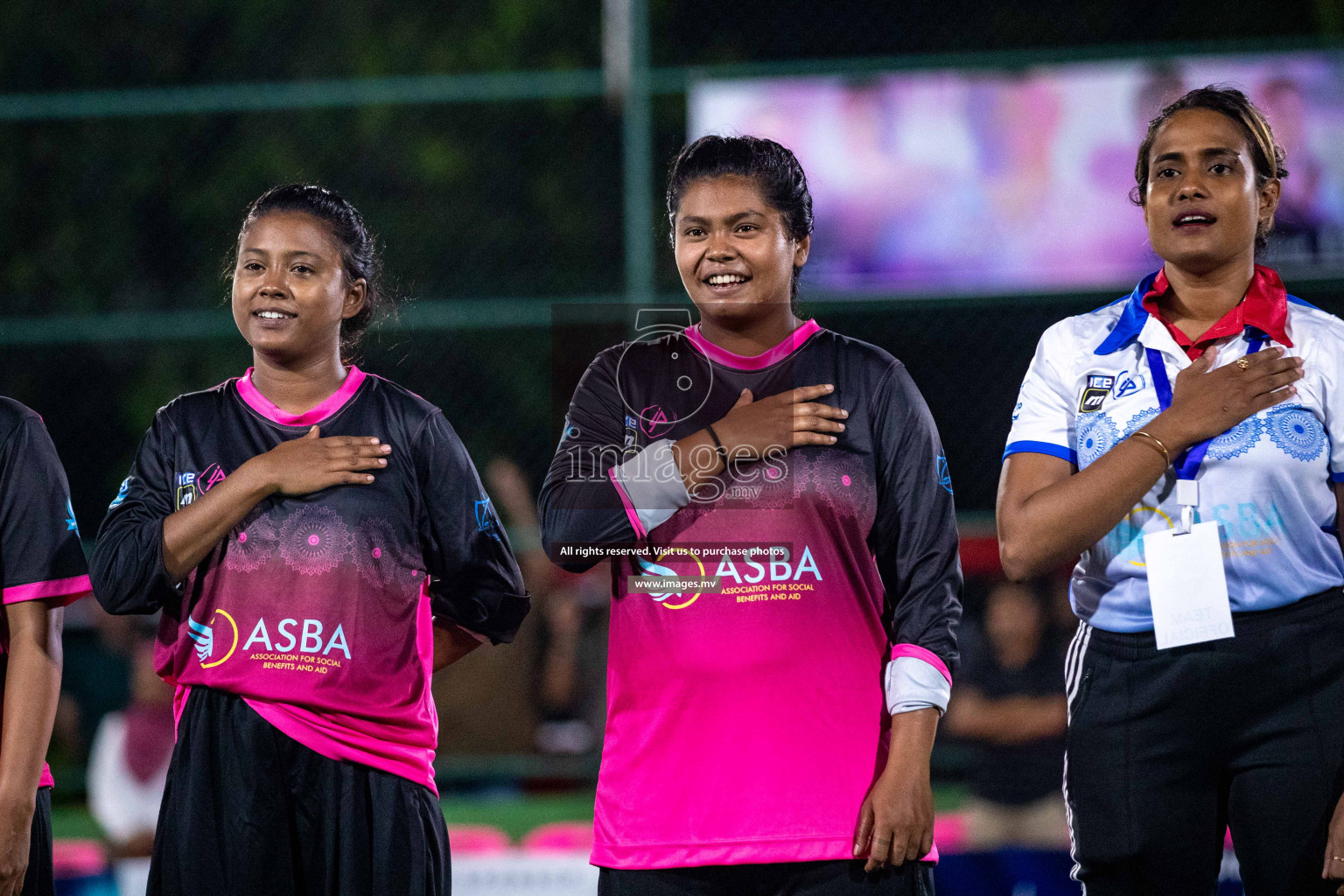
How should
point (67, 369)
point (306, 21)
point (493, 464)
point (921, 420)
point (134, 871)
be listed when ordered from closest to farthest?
point (921, 420) → point (134, 871) → point (493, 464) → point (67, 369) → point (306, 21)

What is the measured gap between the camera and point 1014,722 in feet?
17.5

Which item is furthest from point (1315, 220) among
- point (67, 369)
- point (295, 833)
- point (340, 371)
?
point (67, 369)

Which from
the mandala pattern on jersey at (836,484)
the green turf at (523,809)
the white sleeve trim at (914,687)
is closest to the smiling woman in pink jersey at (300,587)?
the mandala pattern on jersey at (836,484)

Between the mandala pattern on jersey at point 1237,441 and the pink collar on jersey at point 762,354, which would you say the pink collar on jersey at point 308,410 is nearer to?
the pink collar on jersey at point 762,354

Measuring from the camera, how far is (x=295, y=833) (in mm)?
2539

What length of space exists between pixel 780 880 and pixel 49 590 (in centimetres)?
149

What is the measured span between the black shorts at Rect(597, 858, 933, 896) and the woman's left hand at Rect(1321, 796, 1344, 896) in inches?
25.1

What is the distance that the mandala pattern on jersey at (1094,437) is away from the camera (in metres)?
2.51

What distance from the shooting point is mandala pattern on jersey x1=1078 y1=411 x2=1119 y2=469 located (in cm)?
251

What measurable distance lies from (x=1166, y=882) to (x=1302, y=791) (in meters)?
0.27

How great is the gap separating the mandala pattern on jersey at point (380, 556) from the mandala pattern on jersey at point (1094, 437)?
1.27 metres

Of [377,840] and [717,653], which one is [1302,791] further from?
[377,840]

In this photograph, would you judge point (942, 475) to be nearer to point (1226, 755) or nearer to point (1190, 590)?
point (1190, 590)

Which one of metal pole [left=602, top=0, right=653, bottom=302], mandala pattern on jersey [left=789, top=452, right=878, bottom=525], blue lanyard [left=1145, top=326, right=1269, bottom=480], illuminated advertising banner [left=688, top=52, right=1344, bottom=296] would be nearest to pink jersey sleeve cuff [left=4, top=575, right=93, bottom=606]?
mandala pattern on jersey [left=789, top=452, right=878, bottom=525]
